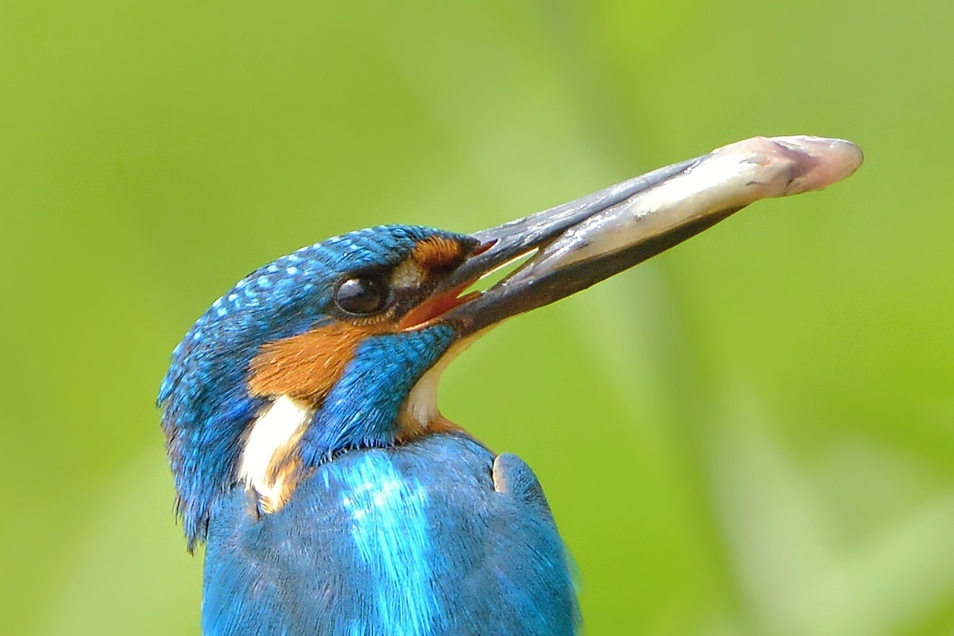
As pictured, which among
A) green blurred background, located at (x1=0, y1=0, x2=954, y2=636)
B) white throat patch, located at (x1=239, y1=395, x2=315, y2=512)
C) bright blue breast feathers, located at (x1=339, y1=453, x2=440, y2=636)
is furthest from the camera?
green blurred background, located at (x1=0, y1=0, x2=954, y2=636)

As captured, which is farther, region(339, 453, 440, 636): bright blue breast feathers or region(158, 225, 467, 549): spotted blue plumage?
region(158, 225, 467, 549): spotted blue plumage

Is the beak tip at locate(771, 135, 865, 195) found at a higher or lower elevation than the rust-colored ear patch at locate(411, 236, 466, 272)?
→ lower

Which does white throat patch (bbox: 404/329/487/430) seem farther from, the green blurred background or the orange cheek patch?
the green blurred background

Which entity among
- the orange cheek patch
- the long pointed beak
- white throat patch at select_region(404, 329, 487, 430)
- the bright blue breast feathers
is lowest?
the bright blue breast feathers

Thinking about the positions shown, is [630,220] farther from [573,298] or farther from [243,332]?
[573,298]

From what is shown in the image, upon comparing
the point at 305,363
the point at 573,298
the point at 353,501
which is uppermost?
the point at 305,363

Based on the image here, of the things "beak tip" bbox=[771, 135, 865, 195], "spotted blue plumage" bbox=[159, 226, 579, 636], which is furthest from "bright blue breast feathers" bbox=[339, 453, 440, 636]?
"beak tip" bbox=[771, 135, 865, 195]

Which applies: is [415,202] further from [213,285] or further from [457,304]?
[457,304]

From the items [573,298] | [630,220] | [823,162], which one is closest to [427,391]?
[630,220]
